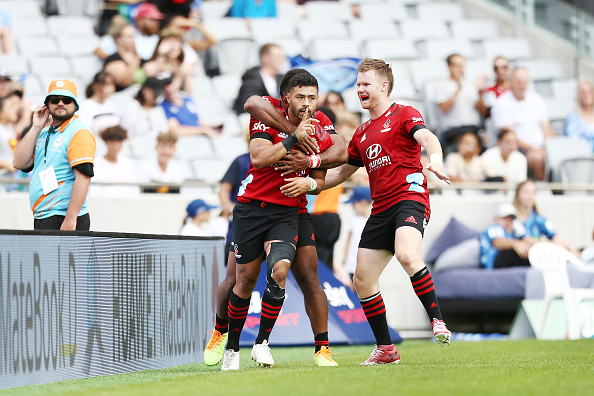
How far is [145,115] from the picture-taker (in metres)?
12.8

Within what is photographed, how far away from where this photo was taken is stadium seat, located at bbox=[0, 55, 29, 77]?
45.1 feet

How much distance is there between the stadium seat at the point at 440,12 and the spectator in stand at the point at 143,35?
225 inches

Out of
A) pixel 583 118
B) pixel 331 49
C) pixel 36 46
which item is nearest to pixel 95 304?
pixel 36 46

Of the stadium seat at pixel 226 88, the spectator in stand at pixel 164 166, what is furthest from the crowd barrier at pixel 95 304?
the stadium seat at pixel 226 88

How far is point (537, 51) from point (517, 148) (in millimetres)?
4826

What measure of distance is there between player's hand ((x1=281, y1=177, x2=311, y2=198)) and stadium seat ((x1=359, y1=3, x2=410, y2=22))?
1151cm

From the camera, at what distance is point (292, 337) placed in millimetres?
9852

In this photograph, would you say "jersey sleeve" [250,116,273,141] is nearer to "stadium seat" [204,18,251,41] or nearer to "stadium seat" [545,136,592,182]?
"stadium seat" [545,136,592,182]

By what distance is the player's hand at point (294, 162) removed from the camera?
21.3ft

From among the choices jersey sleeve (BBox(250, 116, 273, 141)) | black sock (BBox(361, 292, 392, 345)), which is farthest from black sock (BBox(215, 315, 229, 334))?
jersey sleeve (BBox(250, 116, 273, 141))

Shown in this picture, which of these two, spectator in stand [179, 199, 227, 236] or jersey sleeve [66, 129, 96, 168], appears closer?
jersey sleeve [66, 129, 96, 168]

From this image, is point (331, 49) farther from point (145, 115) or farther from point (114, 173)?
point (114, 173)

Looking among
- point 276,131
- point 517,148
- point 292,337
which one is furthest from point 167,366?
point 517,148

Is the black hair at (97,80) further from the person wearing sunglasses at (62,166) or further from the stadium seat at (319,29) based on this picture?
the person wearing sunglasses at (62,166)
